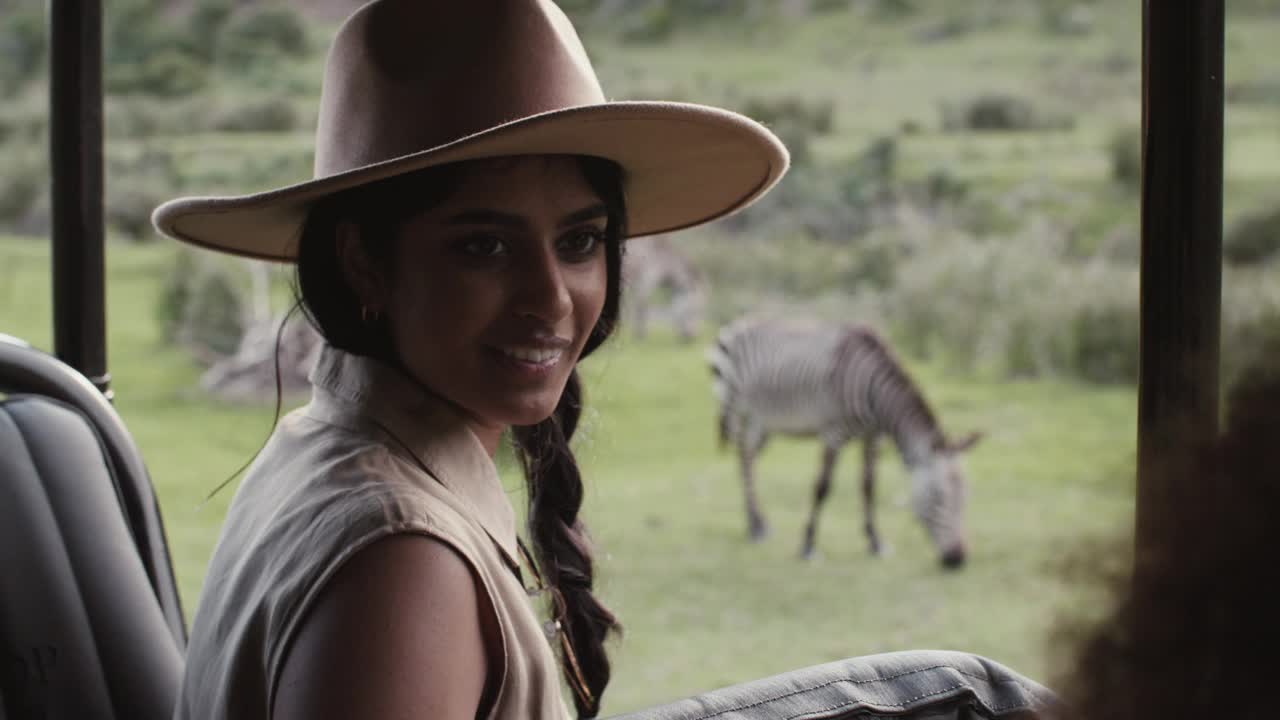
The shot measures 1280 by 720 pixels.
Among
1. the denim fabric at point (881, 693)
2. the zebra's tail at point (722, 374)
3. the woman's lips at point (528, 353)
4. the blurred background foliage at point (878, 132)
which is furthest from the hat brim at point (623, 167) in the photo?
the blurred background foliage at point (878, 132)

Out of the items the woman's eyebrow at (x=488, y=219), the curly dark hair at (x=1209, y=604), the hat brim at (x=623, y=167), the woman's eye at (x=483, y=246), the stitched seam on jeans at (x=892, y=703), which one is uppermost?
the hat brim at (x=623, y=167)

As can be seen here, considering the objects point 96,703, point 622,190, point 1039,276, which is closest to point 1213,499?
point 622,190

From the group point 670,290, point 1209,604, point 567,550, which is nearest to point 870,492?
point 670,290

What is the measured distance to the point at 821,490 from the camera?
4.23 metres

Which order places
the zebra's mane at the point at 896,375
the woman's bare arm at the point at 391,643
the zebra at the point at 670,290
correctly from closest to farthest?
1. the woman's bare arm at the point at 391,643
2. the zebra's mane at the point at 896,375
3. the zebra at the point at 670,290

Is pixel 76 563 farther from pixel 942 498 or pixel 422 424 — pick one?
pixel 942 498

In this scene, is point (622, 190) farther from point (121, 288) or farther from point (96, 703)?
point (121, 288)

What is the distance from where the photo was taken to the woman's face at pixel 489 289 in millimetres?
799

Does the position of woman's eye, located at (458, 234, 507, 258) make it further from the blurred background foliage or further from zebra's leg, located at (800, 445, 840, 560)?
the blurred background foliage

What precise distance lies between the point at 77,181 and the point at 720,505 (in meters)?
3.73

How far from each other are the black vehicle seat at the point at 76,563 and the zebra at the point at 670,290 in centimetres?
383

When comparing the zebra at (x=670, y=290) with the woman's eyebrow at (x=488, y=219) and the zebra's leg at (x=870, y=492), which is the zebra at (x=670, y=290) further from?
the woman's eyebrow at (x=488, y=219)

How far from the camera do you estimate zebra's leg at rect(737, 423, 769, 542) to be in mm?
4539

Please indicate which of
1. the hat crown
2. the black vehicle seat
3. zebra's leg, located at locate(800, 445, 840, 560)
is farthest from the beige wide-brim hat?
zebra's leg, located at locate(800, 445, 840, 560)
